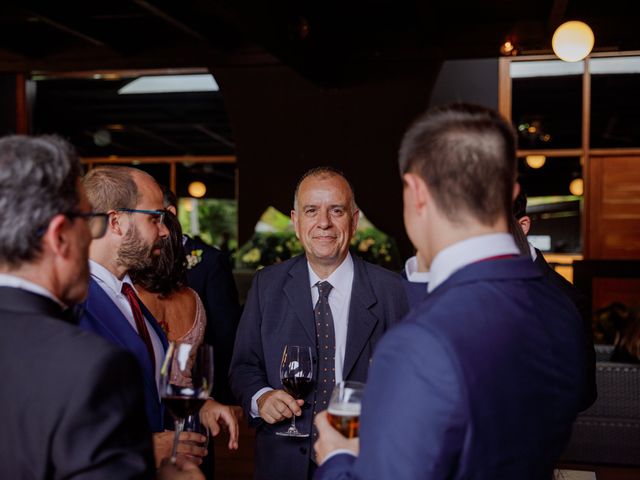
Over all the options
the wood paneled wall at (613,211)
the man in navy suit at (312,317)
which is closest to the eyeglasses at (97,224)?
the man in navy suit at (312,317)

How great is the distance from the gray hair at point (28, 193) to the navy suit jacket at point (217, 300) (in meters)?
2.13

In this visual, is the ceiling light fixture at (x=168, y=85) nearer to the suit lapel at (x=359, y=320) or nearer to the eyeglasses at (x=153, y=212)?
the suit lapel at (x=359, y=320)

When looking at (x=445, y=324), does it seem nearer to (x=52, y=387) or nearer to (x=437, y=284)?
(x=437, y=284)

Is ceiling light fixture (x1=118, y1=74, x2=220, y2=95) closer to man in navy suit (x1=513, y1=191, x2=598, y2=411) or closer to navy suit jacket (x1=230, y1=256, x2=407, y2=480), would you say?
man in navy suit (x1=513, y1=191, x2=598, y2=411)

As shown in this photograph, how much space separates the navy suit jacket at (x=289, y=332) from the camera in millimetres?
2426

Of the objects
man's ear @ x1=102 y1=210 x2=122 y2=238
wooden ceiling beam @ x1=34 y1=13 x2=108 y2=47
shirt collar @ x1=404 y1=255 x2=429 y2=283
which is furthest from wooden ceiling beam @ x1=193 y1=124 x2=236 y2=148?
shirt collar @ x1=404 y1=255 x2=429 y2=283

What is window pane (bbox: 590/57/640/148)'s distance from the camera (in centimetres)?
823

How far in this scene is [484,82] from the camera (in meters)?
7.70

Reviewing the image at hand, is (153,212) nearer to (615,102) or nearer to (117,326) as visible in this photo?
(117,326)

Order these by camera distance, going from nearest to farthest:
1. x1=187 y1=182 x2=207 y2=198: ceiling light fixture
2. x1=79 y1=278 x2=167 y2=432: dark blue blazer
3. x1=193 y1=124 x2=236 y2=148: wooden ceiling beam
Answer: x1=79 y1=278 x2=167 y2=432: dark blue blazer → x1=193 y1=124 x2=236 y2=148: wooden ceiling beam → x1=187 y1=182 x2=207 y2=198: ceiling light fixture

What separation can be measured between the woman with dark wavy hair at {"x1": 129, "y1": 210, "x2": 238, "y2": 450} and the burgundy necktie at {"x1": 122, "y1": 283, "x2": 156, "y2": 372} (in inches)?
21.1

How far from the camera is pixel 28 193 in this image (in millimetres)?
1278

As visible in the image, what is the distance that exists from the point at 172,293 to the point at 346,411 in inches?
65.2

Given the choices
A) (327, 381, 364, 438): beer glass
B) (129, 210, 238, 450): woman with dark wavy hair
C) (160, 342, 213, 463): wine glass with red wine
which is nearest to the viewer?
(327, 381, 364, 438): beer glass
